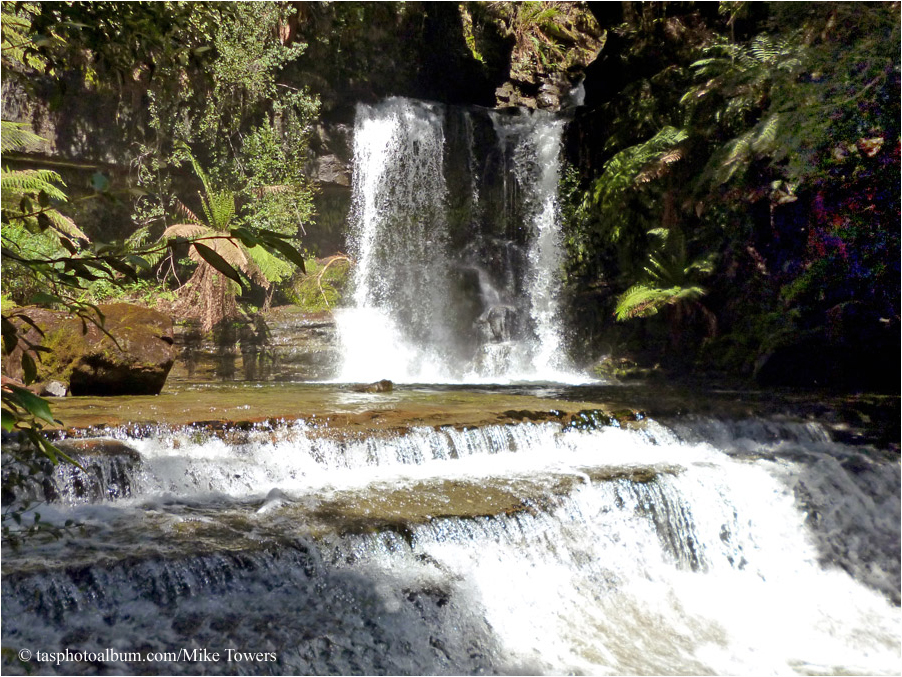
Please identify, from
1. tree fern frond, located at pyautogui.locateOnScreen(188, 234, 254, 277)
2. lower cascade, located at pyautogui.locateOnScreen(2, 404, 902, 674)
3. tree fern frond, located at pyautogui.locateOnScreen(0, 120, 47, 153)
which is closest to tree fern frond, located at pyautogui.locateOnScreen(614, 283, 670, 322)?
lower cascade, located at pyautogui.locateOnScreen(2, 404, 902, 674)

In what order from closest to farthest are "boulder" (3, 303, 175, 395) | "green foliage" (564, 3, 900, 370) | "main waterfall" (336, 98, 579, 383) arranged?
"boulder" (3, 303, 175, 395), "green foliage" (564, 3, 900, 370), "main waterfall" (336, 98, 579, 383)

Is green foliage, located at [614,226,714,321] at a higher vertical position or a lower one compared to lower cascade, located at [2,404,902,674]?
higher

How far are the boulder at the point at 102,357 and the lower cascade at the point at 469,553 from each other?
7.85 ft

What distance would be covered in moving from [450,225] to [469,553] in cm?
1005

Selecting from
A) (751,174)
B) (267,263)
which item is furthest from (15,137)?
(751,174)

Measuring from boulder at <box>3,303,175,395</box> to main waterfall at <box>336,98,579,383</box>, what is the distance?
5420 mm

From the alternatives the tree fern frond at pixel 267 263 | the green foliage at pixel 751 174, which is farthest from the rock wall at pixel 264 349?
the green foliage at pixel 751 174

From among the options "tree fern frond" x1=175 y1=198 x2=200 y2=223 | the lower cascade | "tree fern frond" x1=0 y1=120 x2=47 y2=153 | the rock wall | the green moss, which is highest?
"tree fern frond" x1=0 y1=120 x2=47 y2=153

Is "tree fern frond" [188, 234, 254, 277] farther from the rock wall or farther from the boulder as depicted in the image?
the boulder

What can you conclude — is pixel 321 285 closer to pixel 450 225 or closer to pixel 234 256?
pixel 234 256

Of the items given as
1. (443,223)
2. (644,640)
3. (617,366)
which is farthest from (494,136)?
(644,640)

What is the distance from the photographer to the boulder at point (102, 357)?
7.66m

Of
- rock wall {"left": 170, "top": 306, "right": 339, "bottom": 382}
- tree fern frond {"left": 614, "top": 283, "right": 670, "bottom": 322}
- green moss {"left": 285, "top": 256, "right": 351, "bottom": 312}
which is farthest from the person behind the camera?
green moss {"left": 285, "top": 256, "right": 351, "bottom": 312}

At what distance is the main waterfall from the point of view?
527 inches
